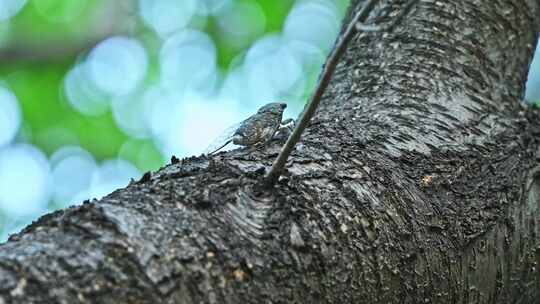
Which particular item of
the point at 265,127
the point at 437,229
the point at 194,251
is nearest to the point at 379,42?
the point at 265,127

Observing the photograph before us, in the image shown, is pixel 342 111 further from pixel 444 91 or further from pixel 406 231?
pixel 406 231

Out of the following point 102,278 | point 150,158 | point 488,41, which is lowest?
point 102,278

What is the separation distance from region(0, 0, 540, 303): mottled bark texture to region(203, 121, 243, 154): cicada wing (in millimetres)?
170

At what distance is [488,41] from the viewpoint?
9.24 ft

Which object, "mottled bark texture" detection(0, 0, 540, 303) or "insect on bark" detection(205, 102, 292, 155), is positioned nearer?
"mottled bark texture" detection(0, 0, 540, 303)

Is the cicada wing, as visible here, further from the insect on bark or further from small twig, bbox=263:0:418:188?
small twig, bbox=263:0:418:188

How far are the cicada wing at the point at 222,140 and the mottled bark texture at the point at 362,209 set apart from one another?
170 millimetres

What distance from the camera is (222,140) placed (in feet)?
6.99

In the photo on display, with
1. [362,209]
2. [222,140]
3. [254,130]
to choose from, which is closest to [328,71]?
[362,209]

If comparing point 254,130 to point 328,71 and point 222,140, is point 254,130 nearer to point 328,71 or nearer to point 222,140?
point 222,140

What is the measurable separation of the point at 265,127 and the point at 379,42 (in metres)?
0.89

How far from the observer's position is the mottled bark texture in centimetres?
128

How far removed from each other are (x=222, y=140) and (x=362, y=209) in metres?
0.61

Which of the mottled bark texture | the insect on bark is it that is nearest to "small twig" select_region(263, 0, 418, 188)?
the mottled bark texture
